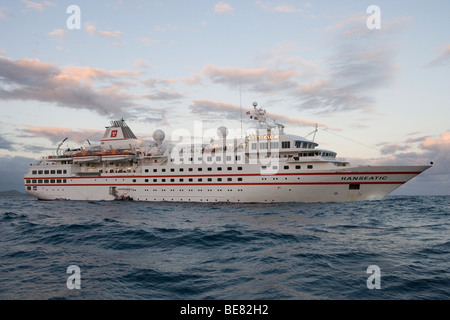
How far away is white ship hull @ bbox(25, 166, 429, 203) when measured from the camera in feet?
90.9

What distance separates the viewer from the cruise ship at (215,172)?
2825 centimetres

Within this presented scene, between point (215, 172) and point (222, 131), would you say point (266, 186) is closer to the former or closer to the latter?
point (215, 172)

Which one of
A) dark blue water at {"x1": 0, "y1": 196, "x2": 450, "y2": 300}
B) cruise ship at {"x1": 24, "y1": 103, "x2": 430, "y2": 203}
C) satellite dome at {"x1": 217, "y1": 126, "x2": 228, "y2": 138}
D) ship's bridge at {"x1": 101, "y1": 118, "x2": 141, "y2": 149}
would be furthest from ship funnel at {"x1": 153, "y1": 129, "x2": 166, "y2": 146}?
dark blue water at {"x1": 0, "y1": 196, "x2": 450, "y2": 300}

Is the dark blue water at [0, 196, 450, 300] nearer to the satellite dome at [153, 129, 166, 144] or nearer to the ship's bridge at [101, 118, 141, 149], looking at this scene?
the satellite dome at [153, 129, 166, 144]

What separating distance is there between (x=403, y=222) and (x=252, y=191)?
1582cm

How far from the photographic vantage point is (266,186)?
97.8ft

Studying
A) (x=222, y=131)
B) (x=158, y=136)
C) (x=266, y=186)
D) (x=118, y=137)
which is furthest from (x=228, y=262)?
(x=118, y=137)

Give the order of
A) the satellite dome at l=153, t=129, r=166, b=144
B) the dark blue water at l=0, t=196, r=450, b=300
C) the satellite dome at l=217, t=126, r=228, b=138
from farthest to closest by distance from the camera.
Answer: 1. the satellite dome at l=153, t=129, r=166, b=144
2. the satellite dome at l=217, t=126, r=228, b=138
3. the dark blue water at l=0, t=196, r=450, b=300

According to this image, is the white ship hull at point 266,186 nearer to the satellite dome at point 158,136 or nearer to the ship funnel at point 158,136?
the ship funnel at point 158,136

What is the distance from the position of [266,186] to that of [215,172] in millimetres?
6245

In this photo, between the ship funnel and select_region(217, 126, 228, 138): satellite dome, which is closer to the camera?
select_region(217, 126, 228, 138): satellite dome

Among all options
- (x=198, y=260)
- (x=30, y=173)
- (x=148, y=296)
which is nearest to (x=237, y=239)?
(x=198, y=260)

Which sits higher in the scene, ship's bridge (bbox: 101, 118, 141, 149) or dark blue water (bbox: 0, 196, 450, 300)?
ship's bridge (bbox: 101, 118, 141, 149)

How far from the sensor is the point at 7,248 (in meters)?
11.4
